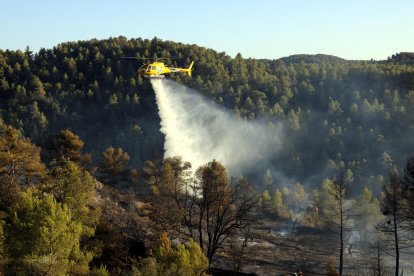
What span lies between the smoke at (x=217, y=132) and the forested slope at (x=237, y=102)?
12.2 ft

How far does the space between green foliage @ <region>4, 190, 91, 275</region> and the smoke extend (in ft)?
332

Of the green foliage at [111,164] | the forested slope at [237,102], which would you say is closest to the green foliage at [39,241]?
the green foliage at [111,164]

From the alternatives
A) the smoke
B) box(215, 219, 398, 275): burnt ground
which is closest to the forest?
box(215, 219, 398, 275): burnt ground

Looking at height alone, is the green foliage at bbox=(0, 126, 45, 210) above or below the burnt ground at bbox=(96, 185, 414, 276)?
above

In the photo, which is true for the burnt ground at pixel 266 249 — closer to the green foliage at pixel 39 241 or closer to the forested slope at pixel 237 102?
the green foliage at pixel 39 241

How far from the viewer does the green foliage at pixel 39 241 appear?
93.7ft

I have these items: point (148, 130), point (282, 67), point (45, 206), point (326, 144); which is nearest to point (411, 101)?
point (326, 144)

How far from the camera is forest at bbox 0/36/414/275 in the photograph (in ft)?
117

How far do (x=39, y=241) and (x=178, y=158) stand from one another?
4732cm

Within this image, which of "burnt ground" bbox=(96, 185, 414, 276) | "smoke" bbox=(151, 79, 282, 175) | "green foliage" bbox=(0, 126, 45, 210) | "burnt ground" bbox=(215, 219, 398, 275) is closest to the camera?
"green foliage" bbox=(0, 126, 45, 210)

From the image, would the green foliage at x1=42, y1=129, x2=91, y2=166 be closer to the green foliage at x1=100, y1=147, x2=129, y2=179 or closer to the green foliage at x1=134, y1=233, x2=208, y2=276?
the green foliage at x1=100, y1=147, x2=129, y2=179

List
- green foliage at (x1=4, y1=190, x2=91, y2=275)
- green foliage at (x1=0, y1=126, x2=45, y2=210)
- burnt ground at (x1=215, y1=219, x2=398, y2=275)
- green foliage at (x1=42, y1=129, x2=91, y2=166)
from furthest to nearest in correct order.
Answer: green foliage at (x1=42, y1=129, x2=91, y2=166) → burnt ground at (x1=215, y1=219, x2=398, y2=275) → green foliage at (x1=0, y1=126, x2=45, y2=210) → green foliage at (x1=4, y1=190, x2=91, y2=275)

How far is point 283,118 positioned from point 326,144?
18.0 meters

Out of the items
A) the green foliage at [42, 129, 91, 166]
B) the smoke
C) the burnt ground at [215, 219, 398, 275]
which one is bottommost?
the burnt ground at [215, 219, 398, 275]
